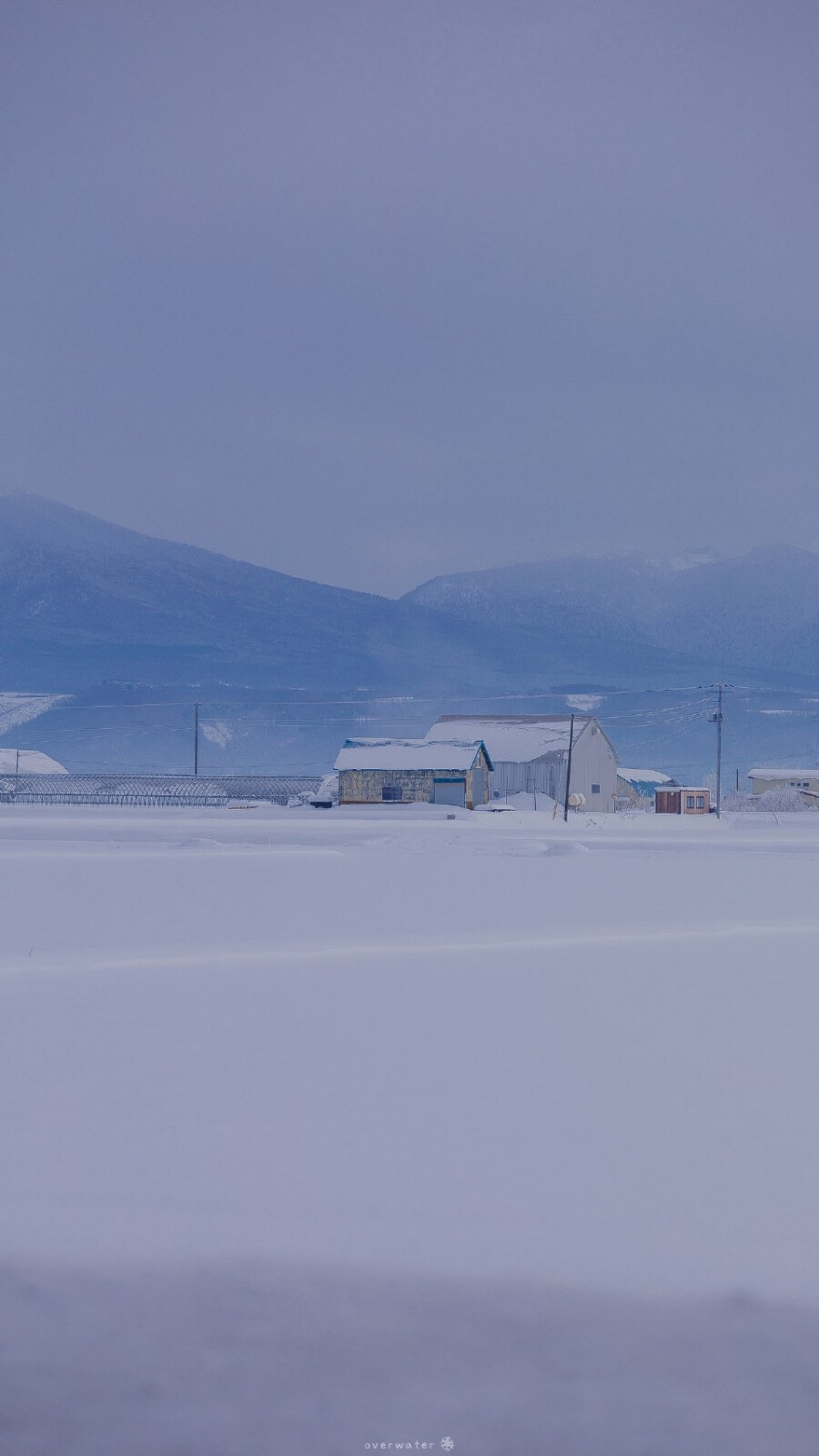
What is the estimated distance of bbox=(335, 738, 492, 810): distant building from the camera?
122 ft

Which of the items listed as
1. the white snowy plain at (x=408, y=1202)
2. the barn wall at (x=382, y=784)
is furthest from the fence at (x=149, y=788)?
the white snowy plain at (x=408, y=1202)

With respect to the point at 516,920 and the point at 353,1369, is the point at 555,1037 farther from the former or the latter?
the point at 516,920

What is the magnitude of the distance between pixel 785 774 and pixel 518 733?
1449 centimetres

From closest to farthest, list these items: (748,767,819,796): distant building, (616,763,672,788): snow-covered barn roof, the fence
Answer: the fence, (748,767,819,796): distant building, (616,763,672,788): snow-covered barn roof

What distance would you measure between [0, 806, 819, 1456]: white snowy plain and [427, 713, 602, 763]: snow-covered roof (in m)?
30.8

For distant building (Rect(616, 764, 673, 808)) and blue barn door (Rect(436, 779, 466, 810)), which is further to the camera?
distant building (Rect(616, 764, 673, 808))

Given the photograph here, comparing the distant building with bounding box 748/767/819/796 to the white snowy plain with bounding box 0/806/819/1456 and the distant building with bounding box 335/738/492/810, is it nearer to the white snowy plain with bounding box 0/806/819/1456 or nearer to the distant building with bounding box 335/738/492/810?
the distant building with bounding box 335/738/492/810

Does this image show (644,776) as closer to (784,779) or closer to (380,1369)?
(784,779)

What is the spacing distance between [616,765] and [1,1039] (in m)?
38.5

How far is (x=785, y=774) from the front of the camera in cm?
4878

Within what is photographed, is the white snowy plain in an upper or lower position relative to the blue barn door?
lower

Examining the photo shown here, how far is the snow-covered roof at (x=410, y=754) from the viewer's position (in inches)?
A: 1462

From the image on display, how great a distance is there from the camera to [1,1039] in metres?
6.17

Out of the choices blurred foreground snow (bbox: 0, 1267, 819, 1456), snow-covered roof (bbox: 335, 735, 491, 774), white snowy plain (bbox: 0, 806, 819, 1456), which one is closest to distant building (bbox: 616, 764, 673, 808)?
snow-covered roof (bbox: 335, 735, 491, 774)
